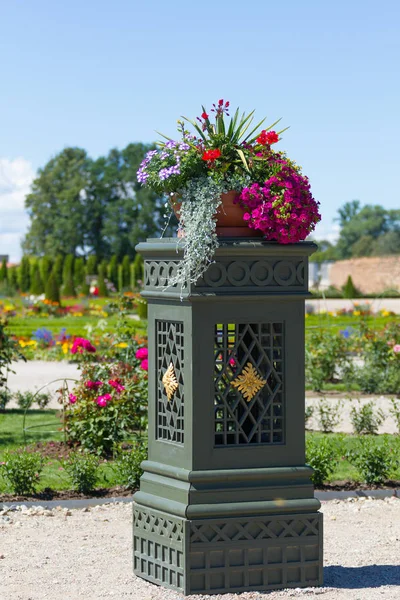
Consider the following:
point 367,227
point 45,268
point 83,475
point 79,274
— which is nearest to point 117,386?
point 83,475

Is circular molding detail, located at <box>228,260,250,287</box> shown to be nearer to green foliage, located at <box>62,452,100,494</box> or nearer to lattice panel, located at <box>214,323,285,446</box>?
lattice panel, located at <box>214,323,285,446</box>

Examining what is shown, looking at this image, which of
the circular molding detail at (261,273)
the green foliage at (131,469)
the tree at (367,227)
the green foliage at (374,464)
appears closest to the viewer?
the circular molding detail at (261,273)

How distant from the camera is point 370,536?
5.55m

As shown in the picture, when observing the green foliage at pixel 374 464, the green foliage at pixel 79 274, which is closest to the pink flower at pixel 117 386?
the green foliage at pixel 374 464

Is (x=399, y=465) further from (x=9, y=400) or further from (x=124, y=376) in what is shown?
(x=9, y=400)

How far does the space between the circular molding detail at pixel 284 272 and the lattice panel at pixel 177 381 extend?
0.51 metres

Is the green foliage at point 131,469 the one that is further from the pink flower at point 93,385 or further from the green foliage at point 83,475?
the pink flower at point 93,385

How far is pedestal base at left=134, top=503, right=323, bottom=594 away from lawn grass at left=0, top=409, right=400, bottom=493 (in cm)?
220

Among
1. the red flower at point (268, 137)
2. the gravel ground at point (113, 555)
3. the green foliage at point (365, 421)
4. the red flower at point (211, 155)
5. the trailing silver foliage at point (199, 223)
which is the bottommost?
the gravel ground at point (113, 555)

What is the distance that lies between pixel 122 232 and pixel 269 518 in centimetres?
4321

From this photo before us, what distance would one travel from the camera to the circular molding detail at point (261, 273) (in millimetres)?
4328

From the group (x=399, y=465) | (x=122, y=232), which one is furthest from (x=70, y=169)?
(x=399, y=465)

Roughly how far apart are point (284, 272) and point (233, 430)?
78 cm

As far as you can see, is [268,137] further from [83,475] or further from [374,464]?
[374,464]
